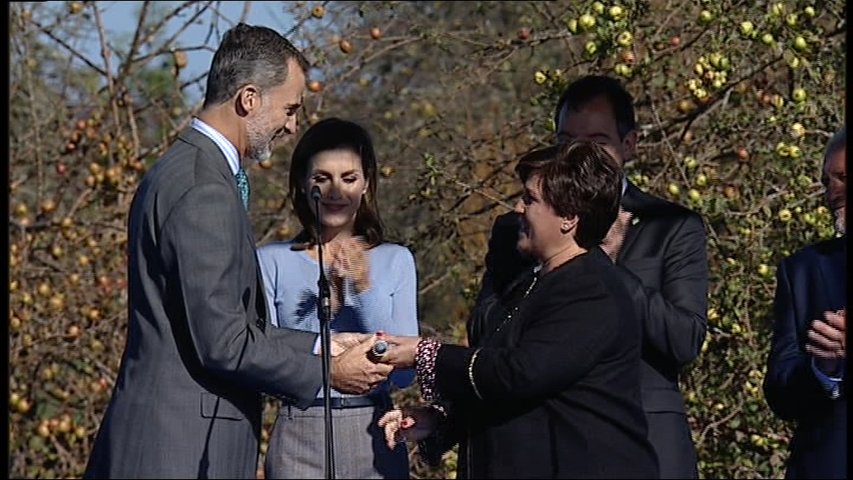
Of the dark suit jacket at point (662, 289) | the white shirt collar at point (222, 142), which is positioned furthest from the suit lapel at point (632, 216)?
the white shirt collar at point (222, 142)

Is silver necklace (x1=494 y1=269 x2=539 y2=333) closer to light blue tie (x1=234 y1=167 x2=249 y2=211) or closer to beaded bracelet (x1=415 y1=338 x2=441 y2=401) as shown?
beaded bracelet (x1=415 y1=338 x2=441 y2=401)

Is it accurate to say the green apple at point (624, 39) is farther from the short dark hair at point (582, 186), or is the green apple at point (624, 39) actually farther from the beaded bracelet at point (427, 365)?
the beaded bracelet at point (427, 365)

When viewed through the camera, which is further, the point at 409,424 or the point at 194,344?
the point at 409,424

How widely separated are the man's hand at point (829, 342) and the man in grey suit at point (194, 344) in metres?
1.14

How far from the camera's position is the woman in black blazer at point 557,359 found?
3.40 m

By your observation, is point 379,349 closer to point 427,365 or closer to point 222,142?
point 427,365

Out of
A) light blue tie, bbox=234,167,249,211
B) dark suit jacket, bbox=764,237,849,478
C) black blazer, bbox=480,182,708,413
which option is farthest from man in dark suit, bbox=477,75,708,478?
light blue tie, bbox=234,167,249,211

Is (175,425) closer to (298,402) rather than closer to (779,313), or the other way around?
(298,402)

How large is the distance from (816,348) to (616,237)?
0.65 meters

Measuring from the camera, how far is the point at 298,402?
141 inches

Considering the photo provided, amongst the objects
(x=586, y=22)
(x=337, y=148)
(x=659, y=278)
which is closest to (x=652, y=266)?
(x=659, y=278)

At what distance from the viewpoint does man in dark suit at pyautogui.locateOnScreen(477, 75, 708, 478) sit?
3.88 m

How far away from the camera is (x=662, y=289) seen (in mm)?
4012

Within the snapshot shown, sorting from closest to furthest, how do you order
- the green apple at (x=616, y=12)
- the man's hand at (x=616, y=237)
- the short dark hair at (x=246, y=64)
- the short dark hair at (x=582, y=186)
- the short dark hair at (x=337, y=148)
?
the short dark hair at (x=582, y=186) < the short dark hair at (x=246, y=64) < the man's hand at (x=616, y=237) < the short dark hair at (x=337, y=148) < the green apple at (x=616, y=12)
